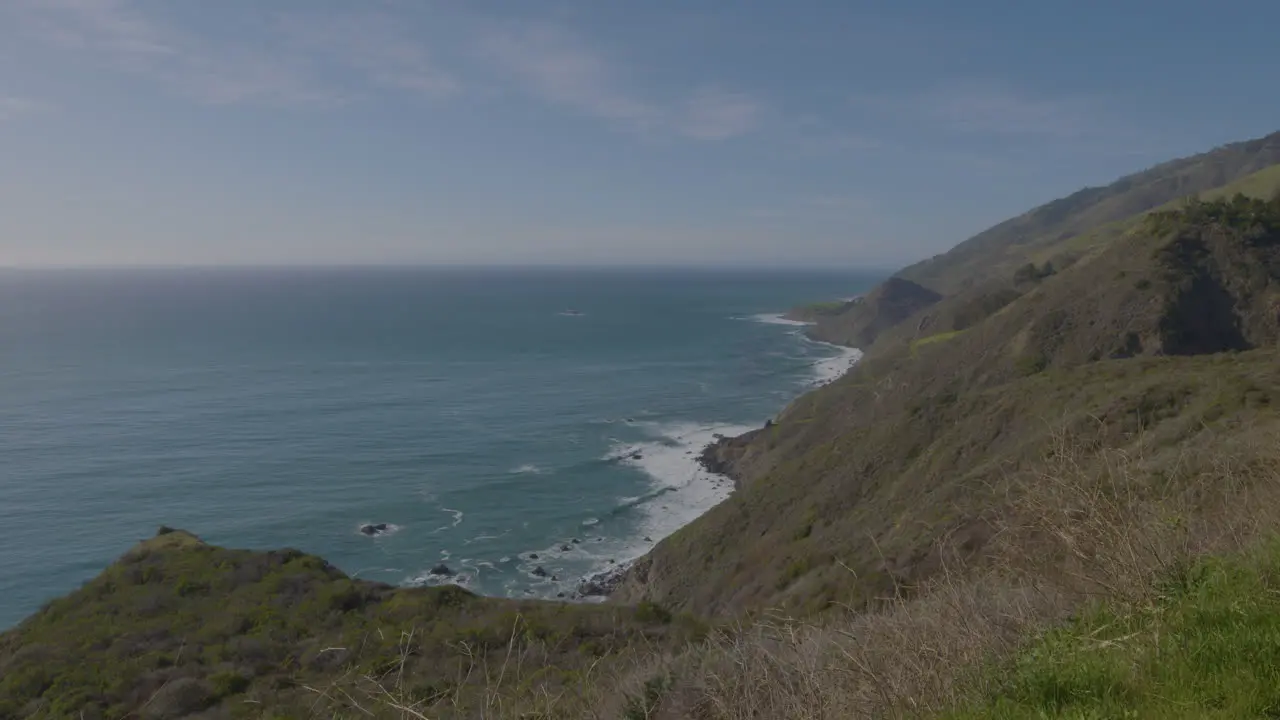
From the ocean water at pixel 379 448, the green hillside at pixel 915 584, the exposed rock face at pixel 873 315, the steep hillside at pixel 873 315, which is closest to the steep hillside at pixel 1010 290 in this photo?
the ocean water at pixel 379 448

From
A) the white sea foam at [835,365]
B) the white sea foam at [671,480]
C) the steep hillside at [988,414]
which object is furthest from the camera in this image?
the white sea foam at [835,365]

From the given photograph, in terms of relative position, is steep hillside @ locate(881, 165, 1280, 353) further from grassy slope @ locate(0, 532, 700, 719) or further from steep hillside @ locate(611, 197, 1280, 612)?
grassy slope @ locate(0, 532, 700, 719)

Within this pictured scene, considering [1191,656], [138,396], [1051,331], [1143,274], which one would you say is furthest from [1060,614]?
[138,396]

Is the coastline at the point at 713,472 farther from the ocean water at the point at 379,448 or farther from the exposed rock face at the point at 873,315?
the exposed rock face at the point at 873,315

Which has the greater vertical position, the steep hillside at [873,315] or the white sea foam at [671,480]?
the steep hillside at [873,315]

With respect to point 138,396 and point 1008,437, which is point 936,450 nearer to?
point 1008,437

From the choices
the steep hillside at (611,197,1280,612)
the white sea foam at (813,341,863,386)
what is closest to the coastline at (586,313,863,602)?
the white sea foam at (813,341,863,386)
